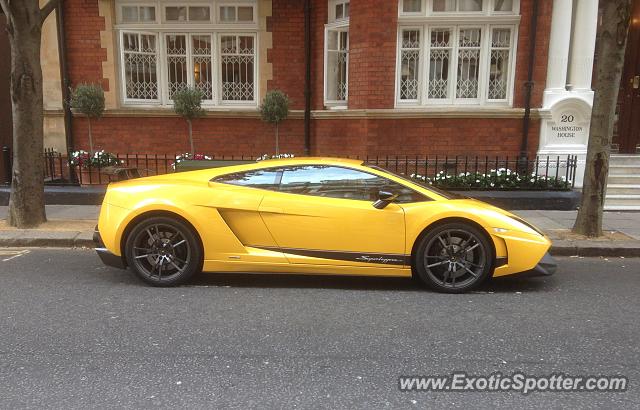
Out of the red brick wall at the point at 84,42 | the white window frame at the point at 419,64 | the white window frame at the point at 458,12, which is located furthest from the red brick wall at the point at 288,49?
the red brick wall at the point at 84,42

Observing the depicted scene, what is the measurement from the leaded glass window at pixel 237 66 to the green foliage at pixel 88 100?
2553 mm

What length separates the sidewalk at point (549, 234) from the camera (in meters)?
6.71

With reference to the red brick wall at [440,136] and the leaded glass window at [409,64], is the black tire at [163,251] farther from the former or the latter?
the leaded glass window at [409,64]

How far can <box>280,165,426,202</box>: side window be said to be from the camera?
198 inches

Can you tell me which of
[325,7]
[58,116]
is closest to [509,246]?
[325,7]

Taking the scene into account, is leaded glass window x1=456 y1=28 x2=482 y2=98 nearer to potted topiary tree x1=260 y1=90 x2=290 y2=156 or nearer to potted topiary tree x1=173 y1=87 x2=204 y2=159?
potted topiary tree x1=260 y1=90 x2=290 y2=156

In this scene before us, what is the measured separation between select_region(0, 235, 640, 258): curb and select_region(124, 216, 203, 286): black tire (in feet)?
7.10

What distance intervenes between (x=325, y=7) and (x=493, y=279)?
7.29 metres

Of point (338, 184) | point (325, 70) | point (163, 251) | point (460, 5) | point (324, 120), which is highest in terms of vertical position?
point (460, 5)

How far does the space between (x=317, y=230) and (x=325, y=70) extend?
6.62 m

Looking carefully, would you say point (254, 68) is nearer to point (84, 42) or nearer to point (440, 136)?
point (84, 42)

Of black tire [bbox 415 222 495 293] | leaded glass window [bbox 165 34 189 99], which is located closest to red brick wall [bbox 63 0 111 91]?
leaded glass window [bbox 165 34 189 99]

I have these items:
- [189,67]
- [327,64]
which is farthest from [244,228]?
[189,67]

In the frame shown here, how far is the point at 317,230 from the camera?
4.92 m
